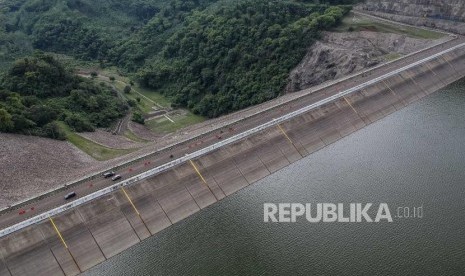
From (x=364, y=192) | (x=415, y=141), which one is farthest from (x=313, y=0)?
(x=364, y=192)

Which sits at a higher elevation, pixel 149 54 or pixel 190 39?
pixel 190 39

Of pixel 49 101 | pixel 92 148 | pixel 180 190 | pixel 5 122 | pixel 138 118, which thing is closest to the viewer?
pixel 180 190

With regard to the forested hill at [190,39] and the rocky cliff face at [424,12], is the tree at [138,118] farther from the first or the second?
the rocky cliff face at [424,12]

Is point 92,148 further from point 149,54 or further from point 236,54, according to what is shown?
point 149,54

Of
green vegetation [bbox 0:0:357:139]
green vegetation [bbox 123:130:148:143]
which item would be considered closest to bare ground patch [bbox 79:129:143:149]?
green vegetation [bbox 123:130:148:143]

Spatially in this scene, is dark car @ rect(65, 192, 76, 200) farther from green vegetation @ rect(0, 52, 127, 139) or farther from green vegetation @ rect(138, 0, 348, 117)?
green vegetation @ rect(138, 0, 348, 117)

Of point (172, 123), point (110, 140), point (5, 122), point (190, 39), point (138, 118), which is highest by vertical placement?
point (5, 122)

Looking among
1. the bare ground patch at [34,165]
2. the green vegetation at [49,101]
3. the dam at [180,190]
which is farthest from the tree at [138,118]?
the dam at [180,190]

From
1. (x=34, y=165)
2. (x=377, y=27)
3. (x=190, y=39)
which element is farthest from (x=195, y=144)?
(x=377, y=27)
